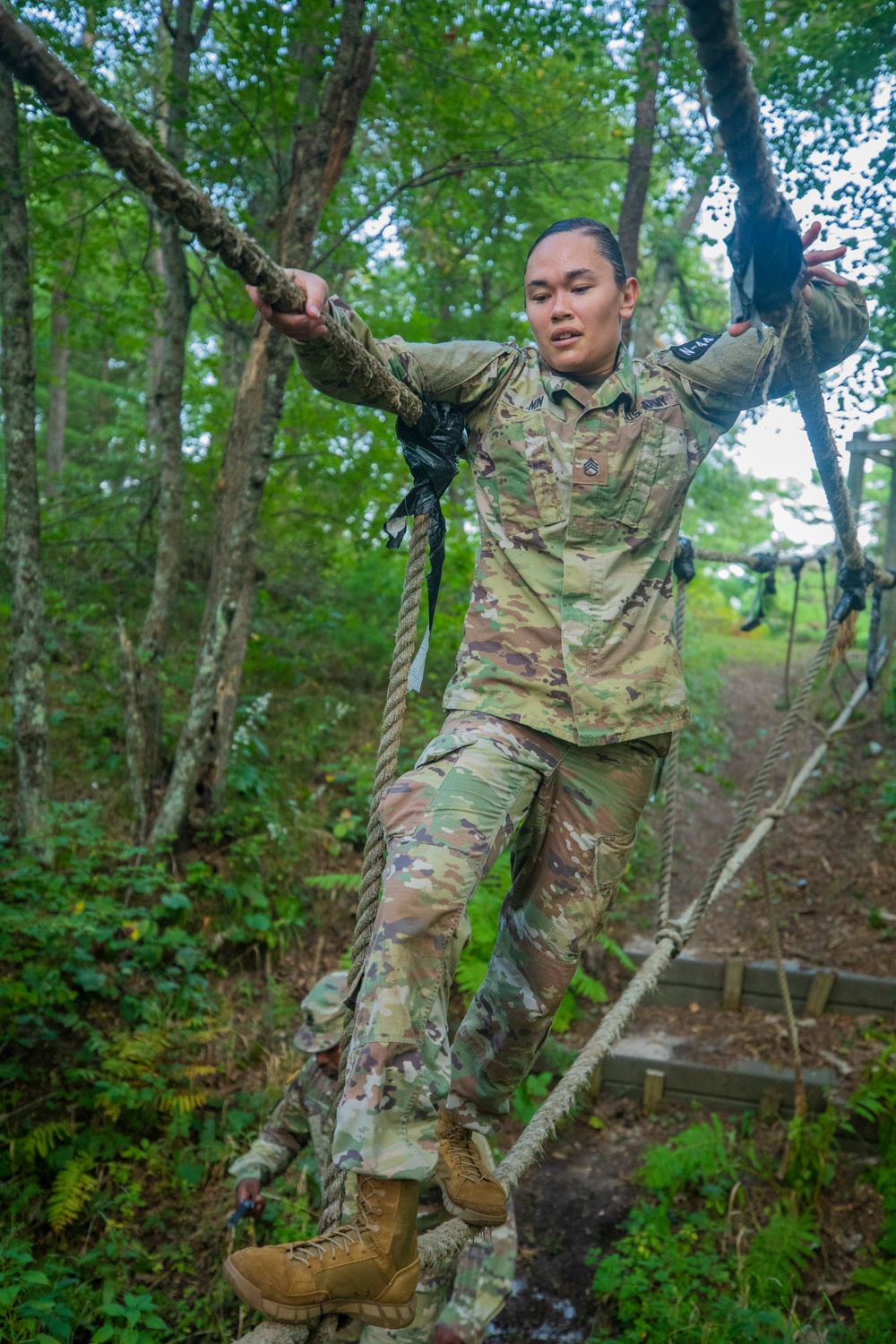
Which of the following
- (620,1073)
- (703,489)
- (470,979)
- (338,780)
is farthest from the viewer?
(703,489)

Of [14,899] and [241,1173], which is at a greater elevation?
[14,899]

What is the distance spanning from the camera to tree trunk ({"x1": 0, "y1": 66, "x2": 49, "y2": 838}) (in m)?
4.17

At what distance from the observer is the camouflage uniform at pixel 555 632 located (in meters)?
1.75

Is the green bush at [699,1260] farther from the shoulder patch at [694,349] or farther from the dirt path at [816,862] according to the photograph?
the shoulder patch at [694,349]

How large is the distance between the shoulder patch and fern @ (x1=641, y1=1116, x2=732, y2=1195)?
3.32 metres

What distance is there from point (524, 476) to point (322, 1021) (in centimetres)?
191

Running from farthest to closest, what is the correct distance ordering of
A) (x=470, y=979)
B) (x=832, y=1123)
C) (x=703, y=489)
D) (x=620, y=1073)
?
(x=703, y=489) → (x=620, y=1073) → (x=470, y=979) → (x=832, y=1123)

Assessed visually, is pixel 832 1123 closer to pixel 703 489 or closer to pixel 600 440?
pixel 600 440

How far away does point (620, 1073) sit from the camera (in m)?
4.72

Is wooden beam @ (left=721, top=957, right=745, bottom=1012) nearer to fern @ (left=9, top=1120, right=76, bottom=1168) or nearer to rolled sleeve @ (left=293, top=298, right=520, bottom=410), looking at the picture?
fern @ (left=9, top=1120, right=76, bottom=1168)

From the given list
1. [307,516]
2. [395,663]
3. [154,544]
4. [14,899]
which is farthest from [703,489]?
[395,663]

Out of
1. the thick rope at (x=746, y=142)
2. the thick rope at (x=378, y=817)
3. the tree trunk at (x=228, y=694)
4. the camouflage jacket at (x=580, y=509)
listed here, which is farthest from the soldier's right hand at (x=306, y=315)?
the tree trunk at (x=228, y=694)

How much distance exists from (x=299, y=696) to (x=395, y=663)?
474 centimetres

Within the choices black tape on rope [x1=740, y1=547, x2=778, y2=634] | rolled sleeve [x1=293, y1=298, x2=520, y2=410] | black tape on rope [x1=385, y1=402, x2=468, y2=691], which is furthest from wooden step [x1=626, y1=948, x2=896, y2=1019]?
rolled sleeve [x1=293, y1=298, x2=520, y2=410]
